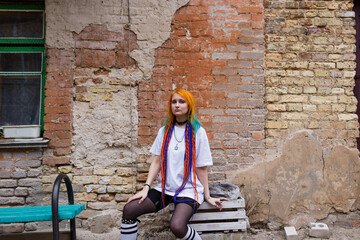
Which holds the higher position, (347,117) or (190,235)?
(347,117)

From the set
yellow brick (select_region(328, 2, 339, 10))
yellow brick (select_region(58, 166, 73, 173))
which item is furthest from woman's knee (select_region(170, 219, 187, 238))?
yellow brick (select_region(328, 2, 339, 10))

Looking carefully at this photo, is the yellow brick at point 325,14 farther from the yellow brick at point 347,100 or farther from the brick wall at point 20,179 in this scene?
the brick wall at point 20,179

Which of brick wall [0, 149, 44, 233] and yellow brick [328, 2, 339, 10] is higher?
yellow brick [328, 2, 339, 10]

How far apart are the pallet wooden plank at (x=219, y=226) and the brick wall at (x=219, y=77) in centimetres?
69

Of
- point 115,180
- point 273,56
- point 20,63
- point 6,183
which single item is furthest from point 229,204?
point 20,63

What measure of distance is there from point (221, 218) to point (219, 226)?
2.9 inches

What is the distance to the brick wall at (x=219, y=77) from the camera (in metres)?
3.46

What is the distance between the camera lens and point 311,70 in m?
3.59

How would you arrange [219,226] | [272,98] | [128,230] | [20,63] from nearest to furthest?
[128,230]
[219,226]
[272,98]
[20,63]

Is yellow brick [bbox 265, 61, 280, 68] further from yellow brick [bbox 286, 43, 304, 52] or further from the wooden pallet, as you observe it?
the wooden pallet

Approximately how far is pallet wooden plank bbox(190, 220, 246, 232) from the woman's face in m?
1.01

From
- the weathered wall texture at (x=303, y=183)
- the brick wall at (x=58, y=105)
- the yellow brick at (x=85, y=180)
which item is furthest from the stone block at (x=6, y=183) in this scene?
the weathered wall texture at (x=303, y=183)

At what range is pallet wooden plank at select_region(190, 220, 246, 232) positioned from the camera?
2.79 meters

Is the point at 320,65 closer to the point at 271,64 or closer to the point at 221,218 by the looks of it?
the point at 271,64
